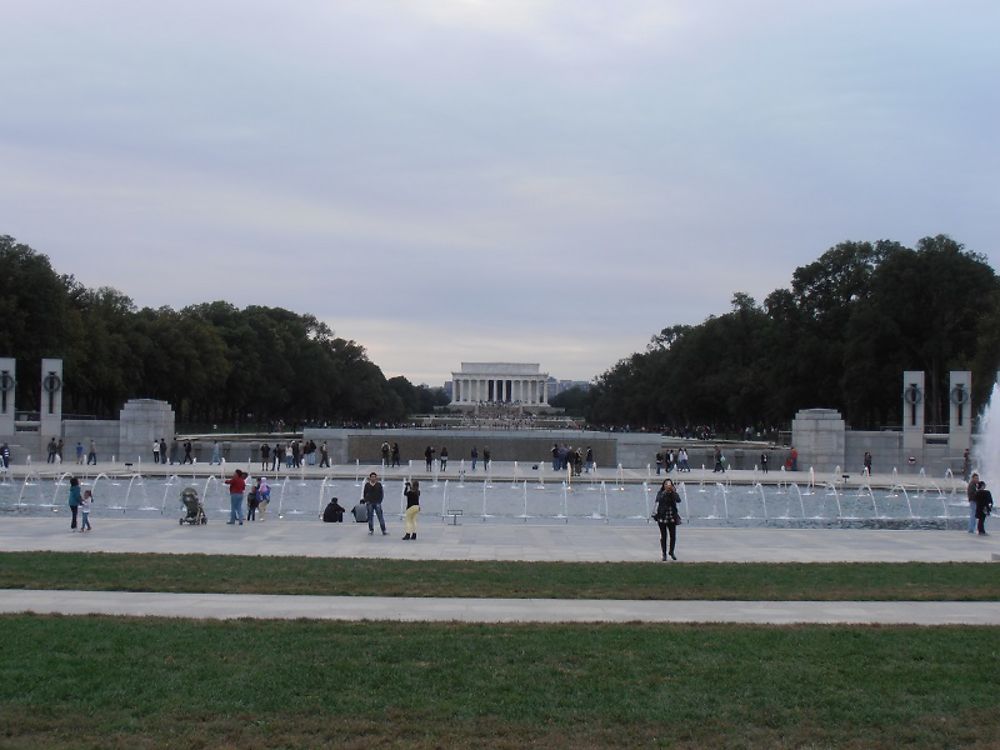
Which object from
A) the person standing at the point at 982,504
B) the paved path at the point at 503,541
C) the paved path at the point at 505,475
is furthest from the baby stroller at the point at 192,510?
the person standing at the point at 982,504

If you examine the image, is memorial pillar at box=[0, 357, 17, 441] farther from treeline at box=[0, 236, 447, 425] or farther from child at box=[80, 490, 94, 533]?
child at box=[80, 490, 94, 533]

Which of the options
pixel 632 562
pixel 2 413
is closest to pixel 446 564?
pixel 632 562

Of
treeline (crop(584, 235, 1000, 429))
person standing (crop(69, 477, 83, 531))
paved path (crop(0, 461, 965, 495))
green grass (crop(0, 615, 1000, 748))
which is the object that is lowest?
paved path (crop(0, 461, 965, 495))

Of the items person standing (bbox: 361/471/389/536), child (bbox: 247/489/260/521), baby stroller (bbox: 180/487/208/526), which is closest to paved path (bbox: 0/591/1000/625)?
person standing (bbox: 361/471/389/536)

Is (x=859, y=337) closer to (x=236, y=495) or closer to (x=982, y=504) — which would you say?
(x=982, y=504)

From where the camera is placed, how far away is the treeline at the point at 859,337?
72.6m

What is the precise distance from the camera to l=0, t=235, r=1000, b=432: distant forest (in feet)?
231

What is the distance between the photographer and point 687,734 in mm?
9000

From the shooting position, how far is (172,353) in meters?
90.2

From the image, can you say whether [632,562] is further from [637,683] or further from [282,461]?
[282,461]

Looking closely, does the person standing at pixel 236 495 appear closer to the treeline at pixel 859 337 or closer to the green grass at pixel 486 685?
the green grass at pixel 486 685

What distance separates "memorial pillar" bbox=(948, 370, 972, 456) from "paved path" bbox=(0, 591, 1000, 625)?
42772mm

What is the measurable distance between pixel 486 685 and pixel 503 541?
45.7ft

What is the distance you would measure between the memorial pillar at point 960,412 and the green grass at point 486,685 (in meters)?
45.6
